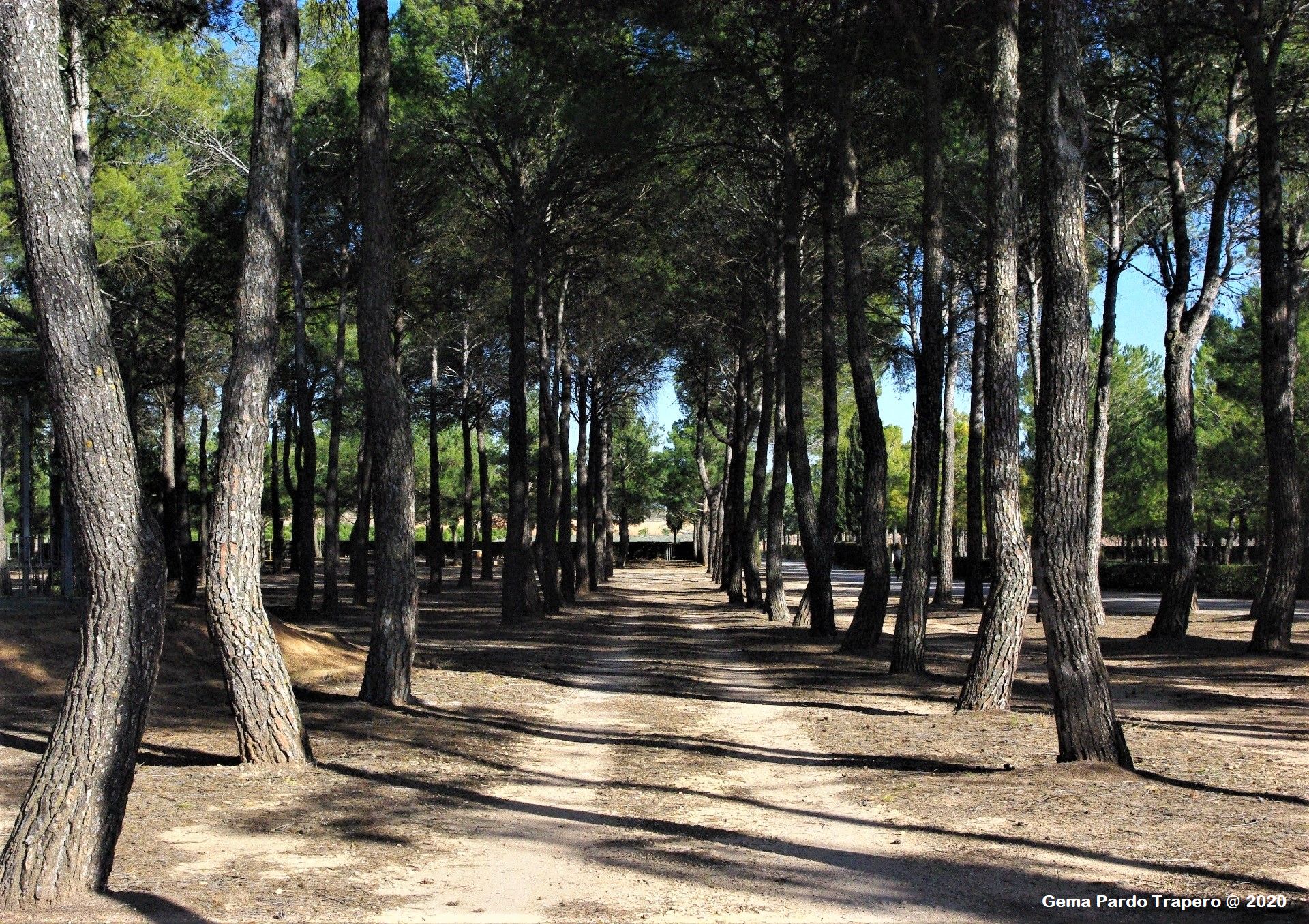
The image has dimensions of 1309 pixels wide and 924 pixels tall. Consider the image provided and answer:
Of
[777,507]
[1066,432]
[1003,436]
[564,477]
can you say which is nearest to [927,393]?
[1003,436]

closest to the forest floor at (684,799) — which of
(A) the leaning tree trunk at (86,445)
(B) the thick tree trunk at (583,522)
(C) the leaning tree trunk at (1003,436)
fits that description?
(C) the leaning tree trunk at (1003,436)

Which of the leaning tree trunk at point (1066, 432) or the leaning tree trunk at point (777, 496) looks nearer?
the leaning tree trunk at point (1066, 432)

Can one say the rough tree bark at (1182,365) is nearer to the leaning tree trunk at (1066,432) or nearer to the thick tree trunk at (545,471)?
the leaning tree trunk at (1066,432)

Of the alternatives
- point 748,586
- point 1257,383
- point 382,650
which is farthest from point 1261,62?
point 1257,383

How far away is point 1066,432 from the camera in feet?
27.4

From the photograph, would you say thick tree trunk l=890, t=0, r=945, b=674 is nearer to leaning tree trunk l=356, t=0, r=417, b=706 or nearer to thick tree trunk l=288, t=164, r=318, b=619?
leaning tree trunk l=356, t=0, r=417, b=706

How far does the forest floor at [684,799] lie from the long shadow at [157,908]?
2 cm

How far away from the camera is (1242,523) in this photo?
4481 cm

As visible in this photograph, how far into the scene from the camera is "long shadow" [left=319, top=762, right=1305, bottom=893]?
18.7 feet

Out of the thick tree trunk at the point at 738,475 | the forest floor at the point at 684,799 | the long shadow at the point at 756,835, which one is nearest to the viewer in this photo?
the forest floor at the point at 684,799

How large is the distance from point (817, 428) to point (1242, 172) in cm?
3124

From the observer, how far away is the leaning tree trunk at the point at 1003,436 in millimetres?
10719

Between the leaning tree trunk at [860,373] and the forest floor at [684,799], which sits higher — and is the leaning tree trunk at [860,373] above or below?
above

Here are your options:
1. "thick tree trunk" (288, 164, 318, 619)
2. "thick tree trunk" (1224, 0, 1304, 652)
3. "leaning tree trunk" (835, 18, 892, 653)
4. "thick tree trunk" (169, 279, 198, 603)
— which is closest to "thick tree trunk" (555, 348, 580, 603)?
"thick tree trunk" (288, 164, 318, 619)
